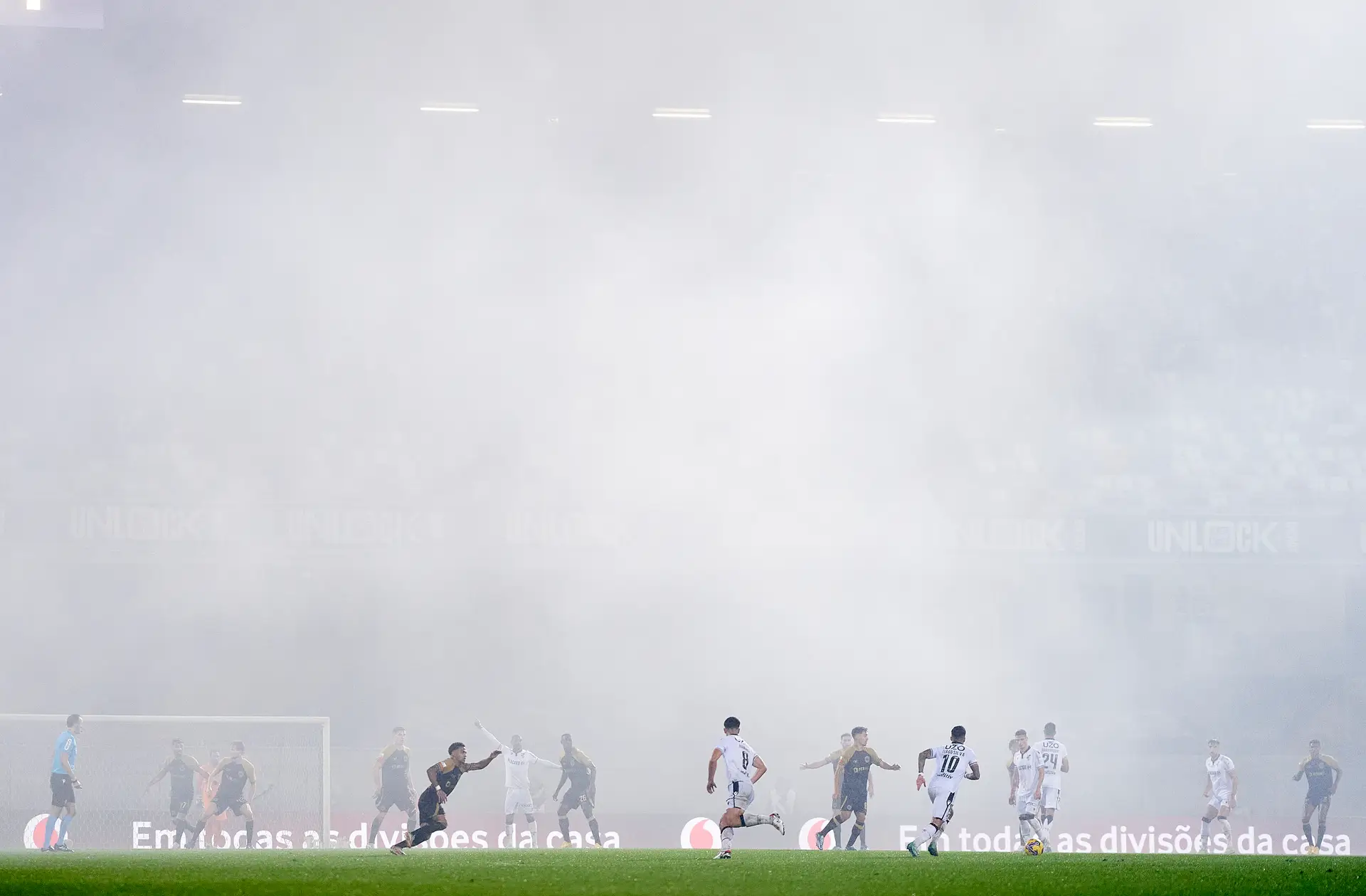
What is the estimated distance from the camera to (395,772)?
903 inches

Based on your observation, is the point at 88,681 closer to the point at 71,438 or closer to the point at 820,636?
the point at 71,438

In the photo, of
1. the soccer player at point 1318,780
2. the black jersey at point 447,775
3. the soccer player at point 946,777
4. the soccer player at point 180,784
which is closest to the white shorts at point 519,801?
the soccer player at point 180,784

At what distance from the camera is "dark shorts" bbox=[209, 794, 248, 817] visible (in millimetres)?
20938

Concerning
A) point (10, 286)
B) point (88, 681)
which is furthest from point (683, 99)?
point (88, 681)

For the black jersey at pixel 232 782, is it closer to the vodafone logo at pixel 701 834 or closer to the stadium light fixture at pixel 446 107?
the vodafone logo at pixel 701 834

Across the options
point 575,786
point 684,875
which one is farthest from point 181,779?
point 684,875

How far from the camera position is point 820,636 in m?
35.8

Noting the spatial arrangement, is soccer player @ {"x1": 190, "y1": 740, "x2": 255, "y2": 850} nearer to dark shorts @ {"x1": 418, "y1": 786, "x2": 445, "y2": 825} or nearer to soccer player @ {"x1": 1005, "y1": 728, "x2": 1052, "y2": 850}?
dark shorts @ {"x1": 418, "y1": 786, "x2": 445, "y2": 825}

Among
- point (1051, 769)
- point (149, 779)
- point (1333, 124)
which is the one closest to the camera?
point (1051, 769)

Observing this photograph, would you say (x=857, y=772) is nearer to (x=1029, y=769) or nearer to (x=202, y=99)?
(x=1029, y=769)

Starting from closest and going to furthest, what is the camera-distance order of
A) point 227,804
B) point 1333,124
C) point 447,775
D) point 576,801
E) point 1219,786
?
point 447,775, point 227,804, point 576,801, point 1219,786, point 1333,124

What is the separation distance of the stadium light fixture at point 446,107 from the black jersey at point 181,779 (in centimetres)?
1993

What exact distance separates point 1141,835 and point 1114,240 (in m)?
16.3

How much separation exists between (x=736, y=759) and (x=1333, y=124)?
30.8 meters
